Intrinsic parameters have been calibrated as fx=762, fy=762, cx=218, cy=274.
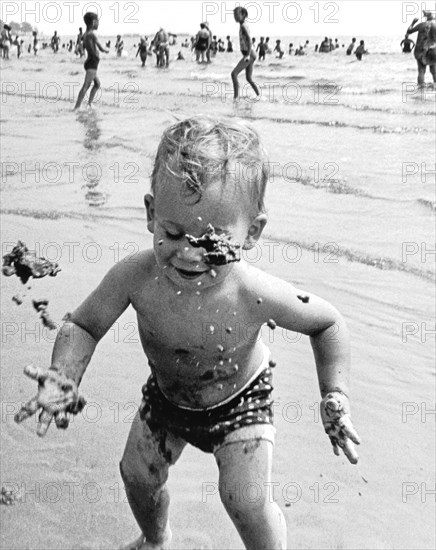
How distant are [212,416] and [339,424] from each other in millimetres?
415

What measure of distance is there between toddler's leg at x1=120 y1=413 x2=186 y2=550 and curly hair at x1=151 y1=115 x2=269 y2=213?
82 cm

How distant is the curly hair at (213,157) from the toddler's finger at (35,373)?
2.03 ft

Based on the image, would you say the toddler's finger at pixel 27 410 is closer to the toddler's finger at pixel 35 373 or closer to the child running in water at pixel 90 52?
the toddler's finger at pixel 35 373

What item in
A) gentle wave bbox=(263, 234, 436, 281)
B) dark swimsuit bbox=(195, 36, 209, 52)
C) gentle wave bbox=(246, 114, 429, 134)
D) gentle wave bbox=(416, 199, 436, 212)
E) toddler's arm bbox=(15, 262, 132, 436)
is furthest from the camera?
dark swimsuit bbox=(195, 36, 209, 52)

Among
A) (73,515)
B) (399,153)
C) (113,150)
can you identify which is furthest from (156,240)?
(399,153)

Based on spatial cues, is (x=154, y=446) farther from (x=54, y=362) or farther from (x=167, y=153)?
(x=167, y=153)

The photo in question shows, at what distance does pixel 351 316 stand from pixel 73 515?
2.25 metres

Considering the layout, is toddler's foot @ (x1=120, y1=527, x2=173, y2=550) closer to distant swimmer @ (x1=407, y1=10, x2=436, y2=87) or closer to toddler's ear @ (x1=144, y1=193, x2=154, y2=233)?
toddler's ear @ (x1=144, y1=193, x2=154, y2=233)

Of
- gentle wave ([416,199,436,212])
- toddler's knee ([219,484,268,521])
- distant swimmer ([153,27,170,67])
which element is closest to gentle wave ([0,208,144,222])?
gentle wave ([416,199,436,212])

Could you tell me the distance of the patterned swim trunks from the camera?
2391mm

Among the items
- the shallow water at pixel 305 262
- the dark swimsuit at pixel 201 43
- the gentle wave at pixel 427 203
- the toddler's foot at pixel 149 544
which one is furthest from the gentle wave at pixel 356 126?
the dark swimsuit at pixel 201 43

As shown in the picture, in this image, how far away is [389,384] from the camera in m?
3.73

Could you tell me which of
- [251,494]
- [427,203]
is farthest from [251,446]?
[427,203]

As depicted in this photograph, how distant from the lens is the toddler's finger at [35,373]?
2.12 meters
